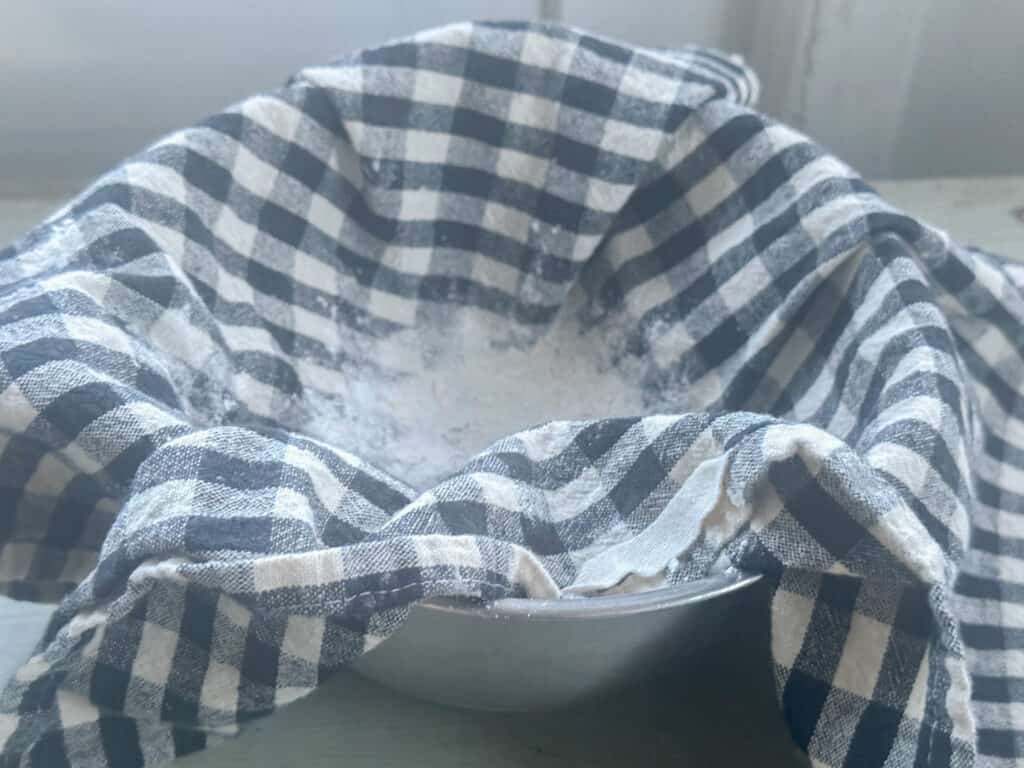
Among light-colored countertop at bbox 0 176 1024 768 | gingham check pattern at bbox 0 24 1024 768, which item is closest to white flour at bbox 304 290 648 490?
gingham check pattern at bbox 0 24 1024 768

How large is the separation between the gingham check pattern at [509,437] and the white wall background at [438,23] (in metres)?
0.13

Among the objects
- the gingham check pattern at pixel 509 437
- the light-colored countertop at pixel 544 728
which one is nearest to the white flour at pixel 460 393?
the gingham check pattern at pixel 509 437

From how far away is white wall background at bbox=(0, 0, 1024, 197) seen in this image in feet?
1.89

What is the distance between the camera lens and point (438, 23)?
2.00ft

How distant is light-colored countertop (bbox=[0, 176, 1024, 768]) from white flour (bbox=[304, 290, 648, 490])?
0.13 meters

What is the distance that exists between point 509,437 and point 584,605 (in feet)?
0.27

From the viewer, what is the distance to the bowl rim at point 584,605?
0.26 m

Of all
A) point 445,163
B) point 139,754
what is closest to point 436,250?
point 445,163

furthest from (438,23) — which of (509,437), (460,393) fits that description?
(509,437)

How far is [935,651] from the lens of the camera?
10.8 inches

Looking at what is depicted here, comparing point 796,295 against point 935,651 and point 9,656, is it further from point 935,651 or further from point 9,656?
point 9,656

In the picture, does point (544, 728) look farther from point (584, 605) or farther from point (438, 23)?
point (438, 23)

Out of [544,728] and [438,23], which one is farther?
[438,23]

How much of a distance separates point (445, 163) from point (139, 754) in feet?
1.01
